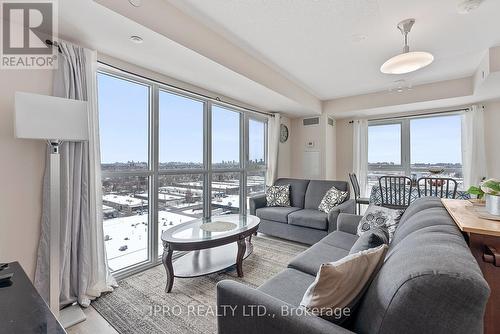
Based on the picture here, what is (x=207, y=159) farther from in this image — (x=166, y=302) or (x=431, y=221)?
(x=431, y=221)

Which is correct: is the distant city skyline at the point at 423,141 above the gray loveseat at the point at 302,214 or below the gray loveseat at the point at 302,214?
above

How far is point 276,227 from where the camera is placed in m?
3.57

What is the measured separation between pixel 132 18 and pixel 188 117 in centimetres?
165

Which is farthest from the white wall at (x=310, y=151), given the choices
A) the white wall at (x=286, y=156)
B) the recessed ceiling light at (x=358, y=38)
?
the recessed ceiling light at (x=358, y=38)

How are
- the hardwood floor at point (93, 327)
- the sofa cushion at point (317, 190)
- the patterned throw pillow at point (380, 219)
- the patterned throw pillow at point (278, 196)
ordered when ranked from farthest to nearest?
the patterned throw pillow at point (278, 196), the sofa cushion at point (317, 190), the patterned throw pillow at point (380, 219), the hardwood floor at point (93, 327)

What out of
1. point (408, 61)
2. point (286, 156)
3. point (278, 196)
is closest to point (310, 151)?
point (286, 156)

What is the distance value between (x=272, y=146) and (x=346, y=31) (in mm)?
2573

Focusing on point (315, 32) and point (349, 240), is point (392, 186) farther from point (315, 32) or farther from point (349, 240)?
point (315, 32)

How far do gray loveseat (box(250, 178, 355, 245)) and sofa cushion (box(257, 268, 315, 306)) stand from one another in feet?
5.24

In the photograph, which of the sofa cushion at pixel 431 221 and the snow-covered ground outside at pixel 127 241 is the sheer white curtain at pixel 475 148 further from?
the snow-covered ground outside at pixel 127 241

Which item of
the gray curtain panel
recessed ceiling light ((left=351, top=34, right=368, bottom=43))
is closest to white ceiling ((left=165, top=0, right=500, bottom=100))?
recessed ceiling light ((left=351, top=34, right=368, bottom=43))

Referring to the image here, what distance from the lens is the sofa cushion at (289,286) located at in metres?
1.36

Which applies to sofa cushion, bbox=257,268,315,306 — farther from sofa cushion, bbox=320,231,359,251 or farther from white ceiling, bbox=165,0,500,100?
white ceiling, bbox=165,0,500,100

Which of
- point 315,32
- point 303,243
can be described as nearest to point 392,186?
point 303,243
